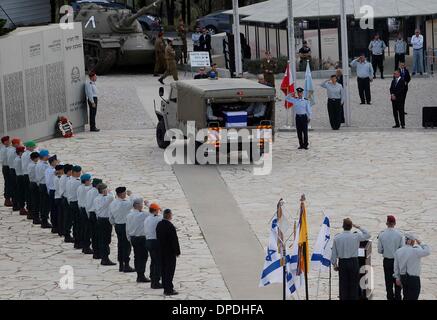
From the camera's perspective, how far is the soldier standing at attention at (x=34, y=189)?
83.7 ft

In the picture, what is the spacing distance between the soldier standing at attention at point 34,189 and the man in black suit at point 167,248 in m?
6.10

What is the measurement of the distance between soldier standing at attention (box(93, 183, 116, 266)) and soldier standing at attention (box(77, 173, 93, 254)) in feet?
1.99

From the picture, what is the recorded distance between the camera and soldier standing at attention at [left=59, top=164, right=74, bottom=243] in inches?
931

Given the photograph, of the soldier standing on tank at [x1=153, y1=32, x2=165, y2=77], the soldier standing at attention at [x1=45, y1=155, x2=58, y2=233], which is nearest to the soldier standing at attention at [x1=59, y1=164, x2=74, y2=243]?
the soldier standing at attention at [x1=45, y1=155, x2=58, y2=233]

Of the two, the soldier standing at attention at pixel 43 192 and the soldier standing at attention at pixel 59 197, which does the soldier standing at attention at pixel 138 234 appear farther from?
the soldier standing at attention at pixel 43 192

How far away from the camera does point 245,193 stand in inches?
1071

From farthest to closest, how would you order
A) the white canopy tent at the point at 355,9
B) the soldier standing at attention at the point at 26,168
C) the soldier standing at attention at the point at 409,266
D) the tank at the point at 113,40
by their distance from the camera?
1. the tank at the point at 113,40
2. the white canopy tent at the point at 355,9
3. the soldier standing at attention at the point at 26,168
4. the soldier standing at attention at the point at 409,266

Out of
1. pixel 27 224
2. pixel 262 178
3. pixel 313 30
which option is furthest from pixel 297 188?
pixel 313 30

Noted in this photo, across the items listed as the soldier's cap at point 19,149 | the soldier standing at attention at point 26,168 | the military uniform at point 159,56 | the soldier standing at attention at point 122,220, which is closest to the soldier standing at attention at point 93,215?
the soldier standing at attention at point 122,220

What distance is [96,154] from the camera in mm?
31891

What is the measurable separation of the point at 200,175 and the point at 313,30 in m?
17.3

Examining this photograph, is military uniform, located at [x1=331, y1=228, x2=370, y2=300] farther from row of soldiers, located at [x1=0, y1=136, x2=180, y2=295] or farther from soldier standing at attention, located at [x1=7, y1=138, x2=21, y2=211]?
soldier standing at attention, located at [x1=7, y1=138, x2=21, y2=211]

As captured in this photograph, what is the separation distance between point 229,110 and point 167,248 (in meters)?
10.3

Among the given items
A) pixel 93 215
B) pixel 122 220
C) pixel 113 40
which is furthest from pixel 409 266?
pixel 113 40
